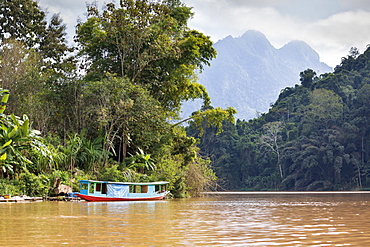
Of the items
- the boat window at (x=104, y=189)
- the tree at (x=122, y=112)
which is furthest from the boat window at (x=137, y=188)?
the tree at (x=122, y=112)

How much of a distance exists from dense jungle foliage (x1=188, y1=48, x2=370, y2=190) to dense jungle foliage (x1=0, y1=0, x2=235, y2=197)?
23679 millimetres

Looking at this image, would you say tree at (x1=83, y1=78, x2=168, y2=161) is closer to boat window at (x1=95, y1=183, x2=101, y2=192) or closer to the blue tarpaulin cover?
the blue tarpaulin cover

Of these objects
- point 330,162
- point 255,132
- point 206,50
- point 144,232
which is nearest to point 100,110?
point 206,50

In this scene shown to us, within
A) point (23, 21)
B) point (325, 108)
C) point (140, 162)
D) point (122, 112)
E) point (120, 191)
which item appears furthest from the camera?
point (325, 108)

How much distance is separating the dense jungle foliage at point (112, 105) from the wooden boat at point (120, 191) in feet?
4.21

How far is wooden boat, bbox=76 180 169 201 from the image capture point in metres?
19.8

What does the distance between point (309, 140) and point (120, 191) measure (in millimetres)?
41800

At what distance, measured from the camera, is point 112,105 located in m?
23.9

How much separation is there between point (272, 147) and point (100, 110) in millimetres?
43769

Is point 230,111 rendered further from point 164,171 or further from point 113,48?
point 113,48

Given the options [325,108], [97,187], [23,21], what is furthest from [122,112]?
[325,108]

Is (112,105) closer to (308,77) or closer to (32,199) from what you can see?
(32,199)

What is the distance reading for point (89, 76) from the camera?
26.6 metres

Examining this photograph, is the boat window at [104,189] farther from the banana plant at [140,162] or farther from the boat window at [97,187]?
the banana plant at [140,162]
